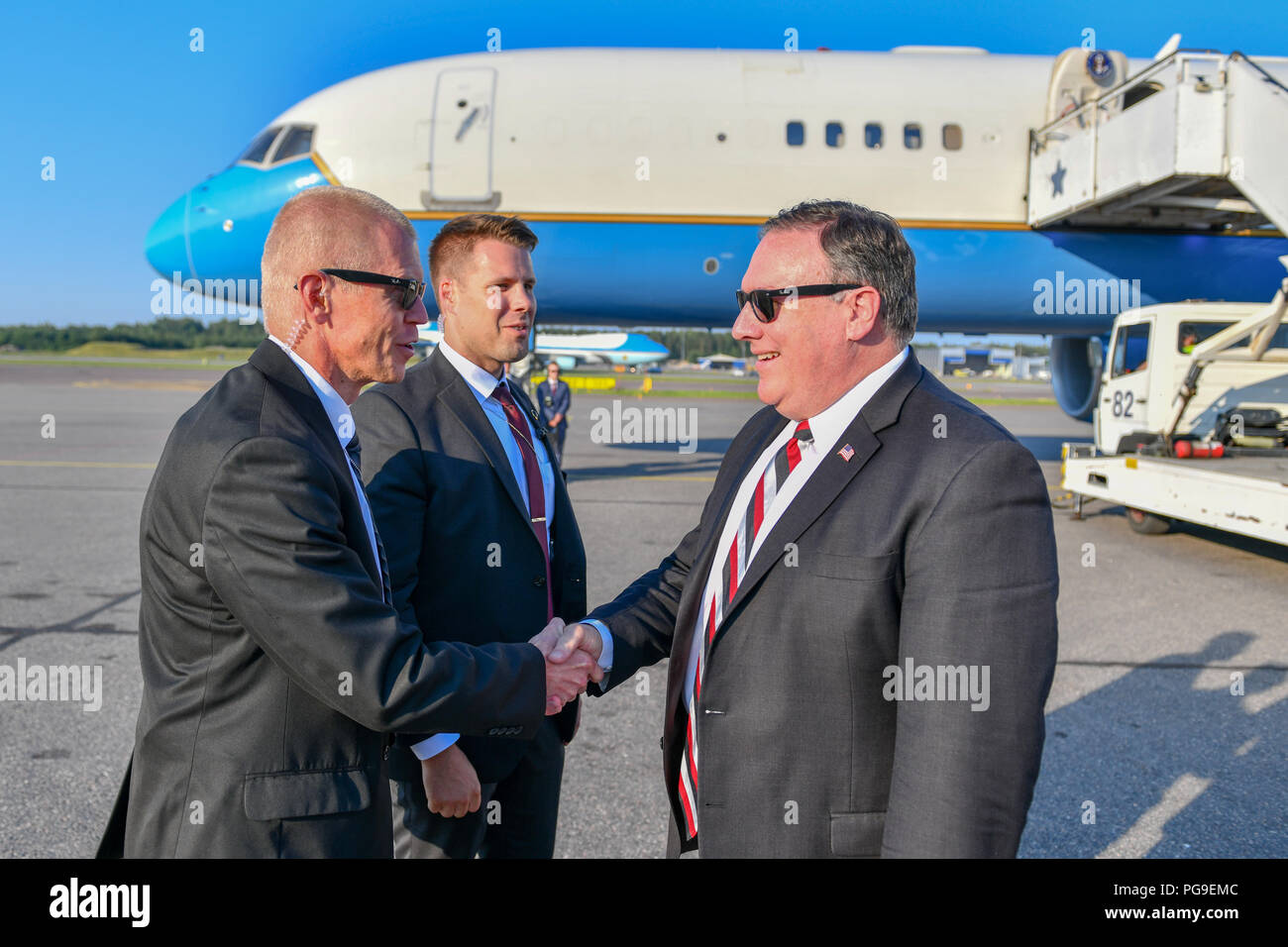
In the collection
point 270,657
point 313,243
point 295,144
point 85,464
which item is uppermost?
point 295,144

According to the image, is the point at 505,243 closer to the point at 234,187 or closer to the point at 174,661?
the point at 174,661

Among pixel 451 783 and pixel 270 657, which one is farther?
pixel 451 783

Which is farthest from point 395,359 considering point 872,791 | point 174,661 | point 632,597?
point 872,791

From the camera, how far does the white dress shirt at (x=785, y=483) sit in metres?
1.88

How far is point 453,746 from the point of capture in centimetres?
230

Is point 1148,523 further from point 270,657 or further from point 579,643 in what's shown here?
point 270,657

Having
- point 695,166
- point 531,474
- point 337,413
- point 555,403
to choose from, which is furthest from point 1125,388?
point 337,413

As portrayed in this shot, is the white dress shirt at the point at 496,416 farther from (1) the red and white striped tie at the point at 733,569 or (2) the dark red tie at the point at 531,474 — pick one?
(1) the red and white striped tie at the point at 733,569

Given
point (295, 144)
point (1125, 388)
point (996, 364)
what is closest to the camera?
point (1125, 388)

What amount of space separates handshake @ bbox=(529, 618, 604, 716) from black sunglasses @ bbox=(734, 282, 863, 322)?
0.92m

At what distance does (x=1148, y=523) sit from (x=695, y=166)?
654cm

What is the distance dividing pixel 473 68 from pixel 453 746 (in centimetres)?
1085

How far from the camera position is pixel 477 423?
8.55 ft

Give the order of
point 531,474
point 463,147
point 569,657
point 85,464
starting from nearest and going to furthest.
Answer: point 569,657 < point 531,474 < point 463,147 < point 85,464
